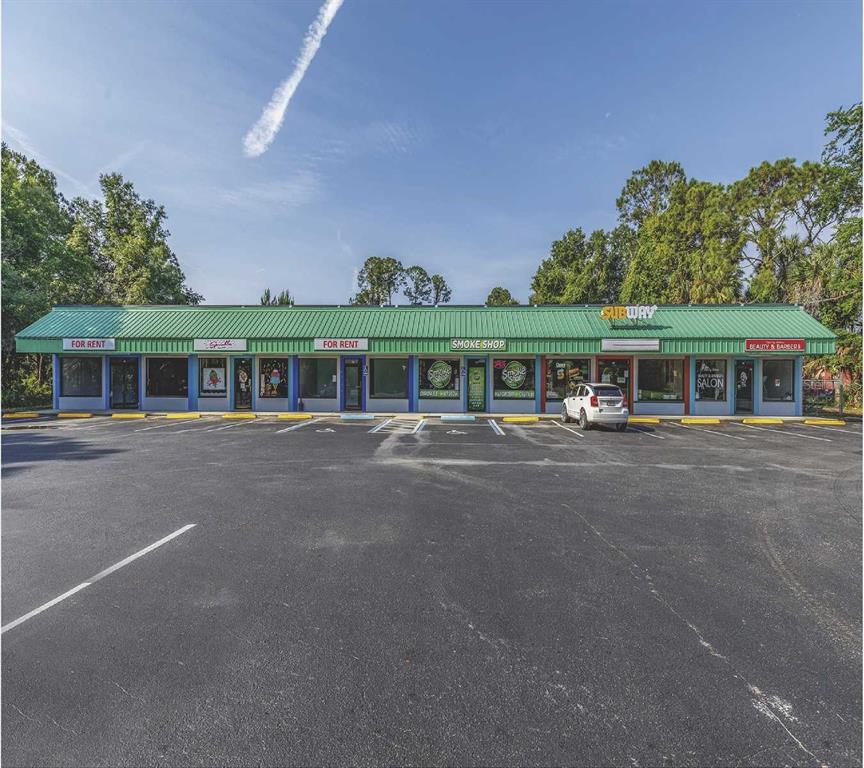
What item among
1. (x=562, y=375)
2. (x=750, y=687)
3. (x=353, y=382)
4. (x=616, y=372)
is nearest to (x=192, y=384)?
(x=353, y=382)

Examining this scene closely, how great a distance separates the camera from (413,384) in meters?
23.8

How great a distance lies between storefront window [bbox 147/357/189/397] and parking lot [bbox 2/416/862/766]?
54.8 ft

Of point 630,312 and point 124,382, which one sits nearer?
point 630,312

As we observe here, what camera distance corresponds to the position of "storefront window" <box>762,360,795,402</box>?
2299 cm

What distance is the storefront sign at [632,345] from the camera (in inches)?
851

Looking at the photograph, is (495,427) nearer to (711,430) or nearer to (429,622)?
(711,430)

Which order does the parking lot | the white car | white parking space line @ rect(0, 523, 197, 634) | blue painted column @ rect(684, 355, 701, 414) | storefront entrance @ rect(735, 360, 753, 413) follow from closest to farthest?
the parking lot
white parking space line @ rect(0, 523, 197, 634)
the white car
blue painted column @ rect(684, 355, 701, 414)
storefront entrance @ rect(735, 360, 753, 413)

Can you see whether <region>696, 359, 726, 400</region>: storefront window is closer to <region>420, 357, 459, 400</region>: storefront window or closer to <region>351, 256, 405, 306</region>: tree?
<region>420, 357, 459, 400</region>: storefront window

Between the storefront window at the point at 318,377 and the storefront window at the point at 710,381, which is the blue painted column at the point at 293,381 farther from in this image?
the storefront window at the point at 710,381

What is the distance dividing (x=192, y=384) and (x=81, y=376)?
6664 millimetres

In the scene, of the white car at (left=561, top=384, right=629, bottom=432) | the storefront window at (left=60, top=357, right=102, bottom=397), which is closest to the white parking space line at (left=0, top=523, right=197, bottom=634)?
the white car at (left=561, top=384, right=629, bottom=432)

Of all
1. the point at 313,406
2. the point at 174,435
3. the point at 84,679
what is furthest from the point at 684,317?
the point at 84,679

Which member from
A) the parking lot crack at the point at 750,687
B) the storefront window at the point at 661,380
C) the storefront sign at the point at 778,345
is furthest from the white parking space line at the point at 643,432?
the parking lot crack at the point at 750,687

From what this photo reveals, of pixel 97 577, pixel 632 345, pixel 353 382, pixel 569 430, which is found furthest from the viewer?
pixel 353 382
